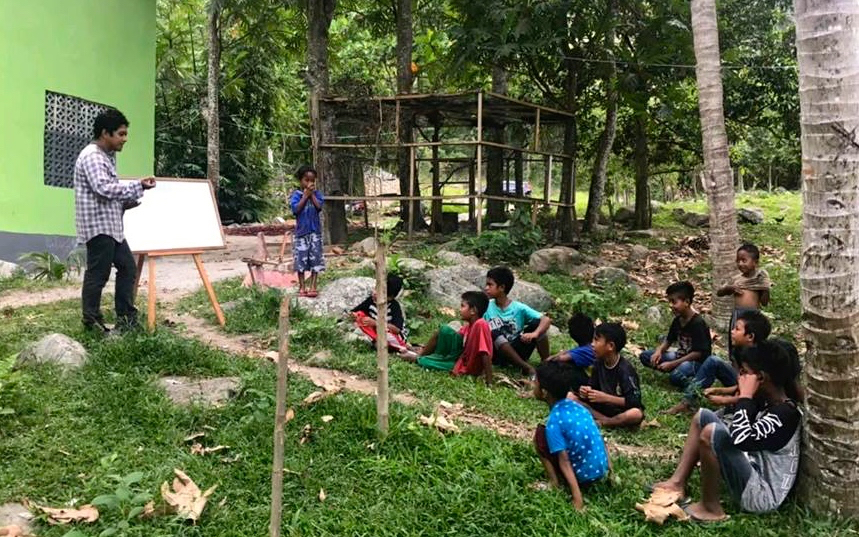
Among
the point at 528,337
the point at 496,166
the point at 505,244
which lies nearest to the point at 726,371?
the point at 528,337

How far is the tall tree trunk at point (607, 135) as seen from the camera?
1322 cm

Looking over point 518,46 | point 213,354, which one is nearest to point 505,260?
point 518,46

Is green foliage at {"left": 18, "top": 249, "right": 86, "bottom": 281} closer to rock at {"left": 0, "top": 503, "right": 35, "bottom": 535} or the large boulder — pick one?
the large boulder

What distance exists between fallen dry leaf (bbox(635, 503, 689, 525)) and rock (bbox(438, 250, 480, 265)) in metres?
6.93

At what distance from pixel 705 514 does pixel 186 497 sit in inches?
105

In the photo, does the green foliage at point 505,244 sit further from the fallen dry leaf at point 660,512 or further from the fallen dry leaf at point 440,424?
the fallen dry leaf at point 660,512

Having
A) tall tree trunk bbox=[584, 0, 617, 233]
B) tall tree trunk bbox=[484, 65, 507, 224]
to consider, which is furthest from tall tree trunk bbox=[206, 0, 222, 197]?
tall tree trunk bbox=[584, 0, 617, 233]

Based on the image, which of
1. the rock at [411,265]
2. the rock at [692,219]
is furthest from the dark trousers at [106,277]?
the rock at [692,219]

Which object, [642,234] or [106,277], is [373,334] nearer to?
[106,277]

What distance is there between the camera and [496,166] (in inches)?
569

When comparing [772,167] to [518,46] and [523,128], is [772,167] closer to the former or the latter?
[523,128]

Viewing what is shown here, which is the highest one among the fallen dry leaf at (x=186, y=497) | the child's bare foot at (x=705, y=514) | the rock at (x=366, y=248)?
the rock at (x=366, y=248)

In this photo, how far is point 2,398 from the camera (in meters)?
4.26

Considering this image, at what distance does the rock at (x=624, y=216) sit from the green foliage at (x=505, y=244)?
7777 millimetres
